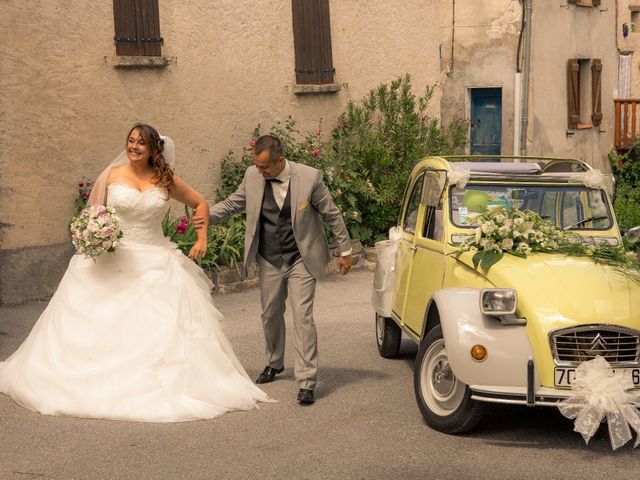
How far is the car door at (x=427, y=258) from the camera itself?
7.84 metres

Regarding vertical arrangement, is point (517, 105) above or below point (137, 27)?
below

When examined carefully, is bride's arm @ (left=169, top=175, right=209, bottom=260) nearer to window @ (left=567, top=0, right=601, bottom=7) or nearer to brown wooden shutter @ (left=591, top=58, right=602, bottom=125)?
window @ (left=567, top=0, right=601, bottom=7)

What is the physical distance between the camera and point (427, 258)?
26.5ft

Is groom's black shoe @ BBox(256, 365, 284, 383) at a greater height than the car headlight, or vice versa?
the car headlight

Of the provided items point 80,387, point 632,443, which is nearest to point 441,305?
point 632,443

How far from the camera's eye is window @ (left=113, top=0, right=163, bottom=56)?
45.6 feet

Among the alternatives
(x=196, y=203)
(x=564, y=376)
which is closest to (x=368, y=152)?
(x=196, y=203)

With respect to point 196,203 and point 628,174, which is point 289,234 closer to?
point 196,203

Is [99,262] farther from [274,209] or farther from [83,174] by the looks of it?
[83,174]

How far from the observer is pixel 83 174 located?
13.5 m

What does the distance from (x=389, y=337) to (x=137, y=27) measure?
6.59 m

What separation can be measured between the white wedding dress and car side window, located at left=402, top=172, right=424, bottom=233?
1.85 metres

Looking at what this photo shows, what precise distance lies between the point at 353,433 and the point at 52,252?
7.17m

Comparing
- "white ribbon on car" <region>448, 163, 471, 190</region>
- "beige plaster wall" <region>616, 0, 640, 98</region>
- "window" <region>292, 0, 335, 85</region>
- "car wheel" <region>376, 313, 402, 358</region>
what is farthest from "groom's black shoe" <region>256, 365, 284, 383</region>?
"beige plaster wall" <region>616, 0, 640, 98</region>
